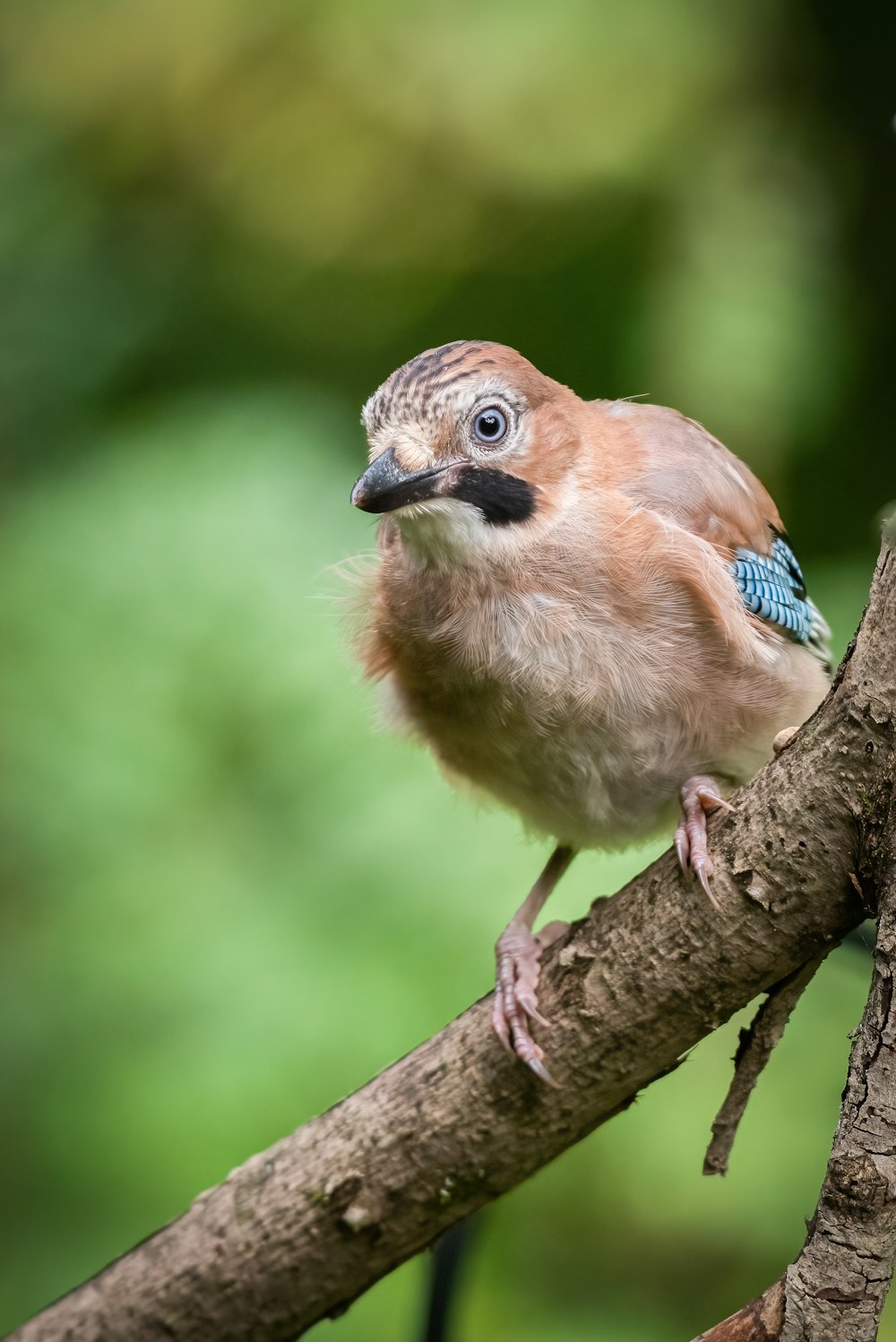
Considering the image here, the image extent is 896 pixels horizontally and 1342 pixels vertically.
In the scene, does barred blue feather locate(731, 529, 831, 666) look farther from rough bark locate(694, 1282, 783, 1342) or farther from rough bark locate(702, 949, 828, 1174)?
rough bark locate(694, 1282, 783, 1342)

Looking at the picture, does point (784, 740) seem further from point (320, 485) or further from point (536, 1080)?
point (320, 485)

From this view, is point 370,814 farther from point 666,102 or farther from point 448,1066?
point 666,102

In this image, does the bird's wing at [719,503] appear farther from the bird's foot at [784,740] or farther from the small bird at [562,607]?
the bird's foot at [784,740]

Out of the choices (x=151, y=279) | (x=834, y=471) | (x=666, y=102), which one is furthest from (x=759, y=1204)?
(x=151, y=279)

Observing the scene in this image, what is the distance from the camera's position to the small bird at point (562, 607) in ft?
6.81

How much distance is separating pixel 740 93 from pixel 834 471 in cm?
112

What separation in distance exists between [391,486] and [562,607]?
0.35 metres

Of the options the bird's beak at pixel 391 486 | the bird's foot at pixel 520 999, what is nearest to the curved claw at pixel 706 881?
the bird's foot at pixel 520 999

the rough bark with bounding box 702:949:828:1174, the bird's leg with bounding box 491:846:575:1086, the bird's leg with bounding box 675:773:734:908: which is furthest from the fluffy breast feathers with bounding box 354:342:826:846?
the rough bark with bounding box 702:949:828:1174

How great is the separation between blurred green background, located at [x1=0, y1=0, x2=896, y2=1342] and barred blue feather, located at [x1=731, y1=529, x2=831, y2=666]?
0.57 metres

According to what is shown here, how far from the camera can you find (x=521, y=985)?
7.10 ft

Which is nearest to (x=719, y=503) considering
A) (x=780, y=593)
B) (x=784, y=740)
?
(x=780, y=593)

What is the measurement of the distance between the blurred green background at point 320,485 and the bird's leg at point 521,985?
60 cm

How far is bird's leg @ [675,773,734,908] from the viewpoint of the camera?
183 centimetres
